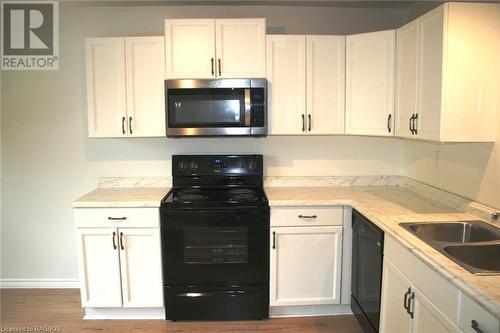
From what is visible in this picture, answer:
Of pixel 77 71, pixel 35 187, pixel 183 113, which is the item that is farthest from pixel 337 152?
pixel 35 187

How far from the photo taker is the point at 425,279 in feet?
5.43

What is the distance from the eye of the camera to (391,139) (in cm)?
326

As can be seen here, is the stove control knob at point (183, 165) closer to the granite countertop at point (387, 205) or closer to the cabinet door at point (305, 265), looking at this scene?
the granite countertop at point (387, 205)

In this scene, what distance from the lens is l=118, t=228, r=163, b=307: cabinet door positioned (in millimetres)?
2688

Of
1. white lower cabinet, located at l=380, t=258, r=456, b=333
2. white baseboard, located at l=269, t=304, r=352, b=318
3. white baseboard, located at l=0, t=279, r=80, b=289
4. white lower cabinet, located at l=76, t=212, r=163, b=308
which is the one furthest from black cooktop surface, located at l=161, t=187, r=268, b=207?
white baseboard, located at l=0, t=279, r=80, b=289

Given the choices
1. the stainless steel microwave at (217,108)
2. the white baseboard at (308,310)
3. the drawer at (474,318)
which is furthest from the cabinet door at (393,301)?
the stainless steel microwave at (217,108)

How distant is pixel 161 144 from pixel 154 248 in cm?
93

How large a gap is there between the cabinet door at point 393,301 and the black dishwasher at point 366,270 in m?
0.07

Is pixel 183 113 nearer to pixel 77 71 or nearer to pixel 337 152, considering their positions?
pixel 77 71

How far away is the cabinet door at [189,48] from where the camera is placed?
2721 mm

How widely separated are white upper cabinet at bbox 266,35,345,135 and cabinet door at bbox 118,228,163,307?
1217 millimetres

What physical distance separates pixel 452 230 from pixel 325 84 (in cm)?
136

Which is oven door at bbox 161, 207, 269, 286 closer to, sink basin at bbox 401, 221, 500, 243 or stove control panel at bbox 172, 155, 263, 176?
stove control panel at bbox 172, 155, 263, 176

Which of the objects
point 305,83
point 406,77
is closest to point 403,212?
point 406,77
